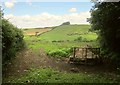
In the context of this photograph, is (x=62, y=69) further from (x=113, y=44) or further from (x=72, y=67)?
(x=113, y=44)

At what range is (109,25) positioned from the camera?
16781 millimetres

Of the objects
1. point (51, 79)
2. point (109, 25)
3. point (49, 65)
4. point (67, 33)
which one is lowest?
point (51, 79)

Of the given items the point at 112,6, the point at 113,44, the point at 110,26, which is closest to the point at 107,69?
the point at 113,44

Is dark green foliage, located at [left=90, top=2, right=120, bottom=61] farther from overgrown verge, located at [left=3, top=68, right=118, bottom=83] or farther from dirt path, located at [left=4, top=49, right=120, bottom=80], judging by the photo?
overgrown verge, located at [left=3, top=68, right=118, bottom=83]

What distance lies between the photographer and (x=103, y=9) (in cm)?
1652

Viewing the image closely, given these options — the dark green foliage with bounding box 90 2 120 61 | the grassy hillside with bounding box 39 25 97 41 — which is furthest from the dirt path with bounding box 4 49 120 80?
the grassy hillside with bounding box 39 25 97 41

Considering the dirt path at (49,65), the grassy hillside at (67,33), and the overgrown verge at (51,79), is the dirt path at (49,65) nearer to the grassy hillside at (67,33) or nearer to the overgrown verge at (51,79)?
the overgrown verge at (51,79)

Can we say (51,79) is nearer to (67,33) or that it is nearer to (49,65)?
(49,65)

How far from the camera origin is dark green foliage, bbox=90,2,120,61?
51.8 feet

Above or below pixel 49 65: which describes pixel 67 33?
above

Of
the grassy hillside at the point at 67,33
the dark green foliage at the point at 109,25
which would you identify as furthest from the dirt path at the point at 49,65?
the grassy hillside at the point at 67,33

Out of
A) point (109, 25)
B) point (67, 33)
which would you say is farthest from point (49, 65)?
point (67, 33)

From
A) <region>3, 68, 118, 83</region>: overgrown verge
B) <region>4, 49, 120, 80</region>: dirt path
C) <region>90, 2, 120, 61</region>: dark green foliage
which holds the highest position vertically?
<region>90, 2, 120, 61</region>: dark green foliage

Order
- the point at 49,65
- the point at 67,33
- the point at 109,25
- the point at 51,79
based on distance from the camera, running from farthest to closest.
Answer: the point at 67,33 → the point at 49,65 → the point at 109,25 → the point at 51,79
